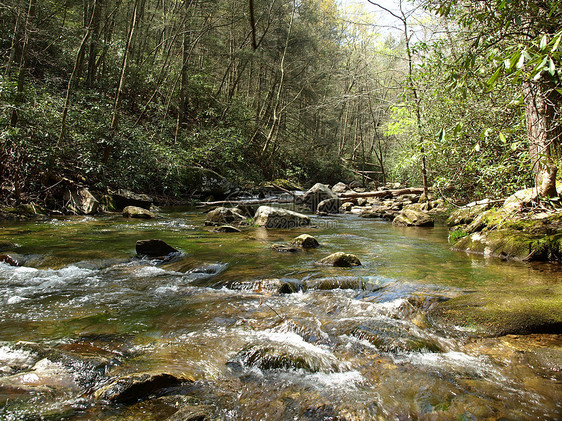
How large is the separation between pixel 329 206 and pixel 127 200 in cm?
794

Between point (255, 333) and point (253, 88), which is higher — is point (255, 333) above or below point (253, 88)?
below

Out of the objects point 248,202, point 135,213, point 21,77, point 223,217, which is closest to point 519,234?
point 223,217

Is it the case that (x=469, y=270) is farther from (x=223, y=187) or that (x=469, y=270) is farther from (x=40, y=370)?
(x=223, y=187)

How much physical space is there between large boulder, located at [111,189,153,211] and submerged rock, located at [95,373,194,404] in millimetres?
10140

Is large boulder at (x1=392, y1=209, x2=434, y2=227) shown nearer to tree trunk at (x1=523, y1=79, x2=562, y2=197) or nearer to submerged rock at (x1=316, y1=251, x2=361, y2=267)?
tree trunk at (x1=523, y1=79, x2=562, y2=197)

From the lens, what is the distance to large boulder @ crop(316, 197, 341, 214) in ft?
46.3

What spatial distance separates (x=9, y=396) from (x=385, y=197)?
56.7ft

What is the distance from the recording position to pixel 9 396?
2.03m

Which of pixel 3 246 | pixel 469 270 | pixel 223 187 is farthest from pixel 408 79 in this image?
pixel 3 246

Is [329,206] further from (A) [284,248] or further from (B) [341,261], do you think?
(B) [341,261]

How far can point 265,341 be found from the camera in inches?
120

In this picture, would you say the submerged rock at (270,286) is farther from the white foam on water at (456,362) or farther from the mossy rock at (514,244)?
the mossy rock at (514,244)

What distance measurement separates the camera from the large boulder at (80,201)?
390 inches

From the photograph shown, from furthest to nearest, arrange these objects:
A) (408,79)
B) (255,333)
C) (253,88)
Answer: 1. (253,88)
2. (408,79)
3. (255,333)
